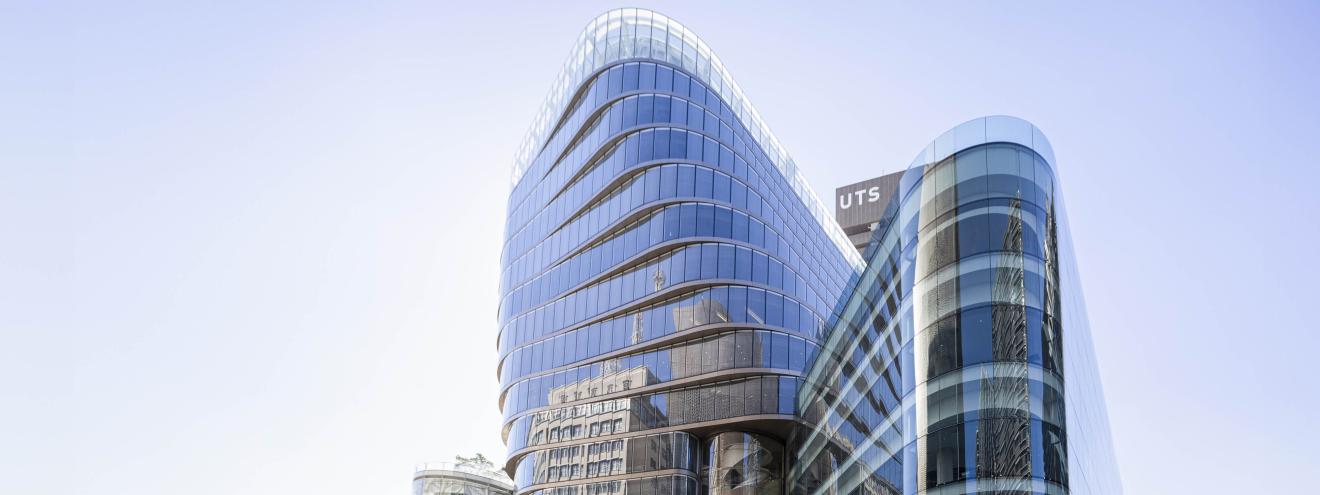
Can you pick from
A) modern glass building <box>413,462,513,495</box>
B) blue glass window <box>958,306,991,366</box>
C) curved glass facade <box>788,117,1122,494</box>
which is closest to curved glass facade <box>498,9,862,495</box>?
curved glass facade <box>788,117,1122,494</box>

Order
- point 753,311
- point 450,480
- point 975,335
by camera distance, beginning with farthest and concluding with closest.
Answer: point 450,480
point 753,311
point 975,335

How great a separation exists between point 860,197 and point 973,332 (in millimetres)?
117666

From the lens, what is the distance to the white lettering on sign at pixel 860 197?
14762 cm

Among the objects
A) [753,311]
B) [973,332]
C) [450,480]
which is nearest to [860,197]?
[450,480]

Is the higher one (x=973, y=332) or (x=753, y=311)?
(x=753, y=311)

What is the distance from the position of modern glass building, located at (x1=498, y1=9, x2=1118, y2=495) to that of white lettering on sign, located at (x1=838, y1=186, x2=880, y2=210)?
209 ft

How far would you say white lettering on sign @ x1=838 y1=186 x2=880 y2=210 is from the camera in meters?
148

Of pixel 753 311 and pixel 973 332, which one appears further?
pixel 753 311

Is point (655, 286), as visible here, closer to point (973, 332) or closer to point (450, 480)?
point (973, 332)

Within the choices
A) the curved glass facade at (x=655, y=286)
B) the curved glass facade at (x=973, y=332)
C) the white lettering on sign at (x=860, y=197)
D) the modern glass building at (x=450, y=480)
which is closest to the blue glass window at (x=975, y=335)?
the curved glass facade at (x=973, y=332)

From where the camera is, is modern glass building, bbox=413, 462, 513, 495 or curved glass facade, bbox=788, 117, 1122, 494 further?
modern glass building, bbox=413, 462, 513, 495

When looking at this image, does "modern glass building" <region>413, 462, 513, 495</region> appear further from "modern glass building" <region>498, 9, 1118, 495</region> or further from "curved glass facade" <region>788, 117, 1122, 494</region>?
"curved glass facade" <region>788, 117, 1122, 494</region>

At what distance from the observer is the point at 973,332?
33062mm

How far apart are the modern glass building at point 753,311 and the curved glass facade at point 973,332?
0.23 ft
